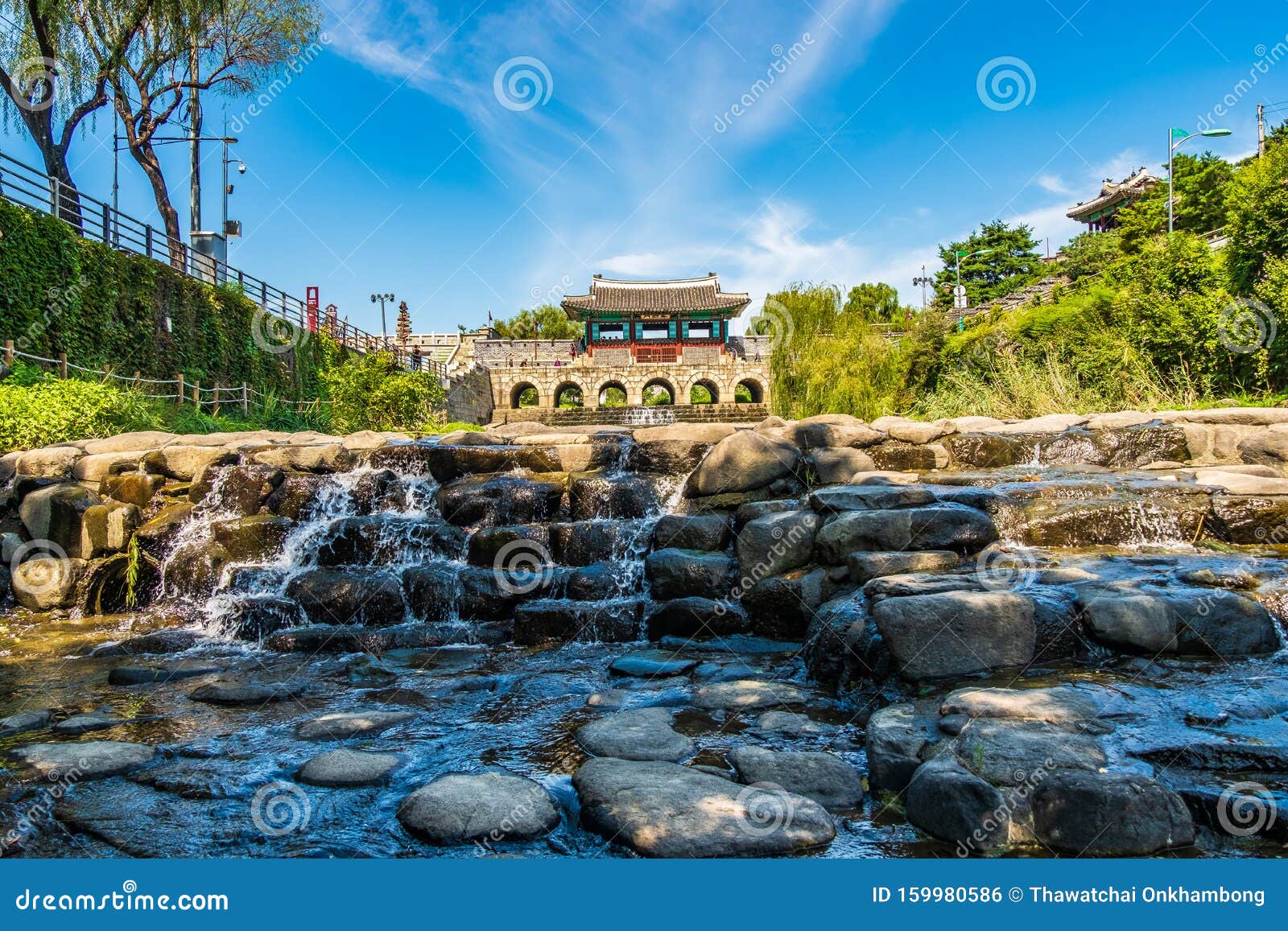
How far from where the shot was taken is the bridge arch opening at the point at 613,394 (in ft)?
111

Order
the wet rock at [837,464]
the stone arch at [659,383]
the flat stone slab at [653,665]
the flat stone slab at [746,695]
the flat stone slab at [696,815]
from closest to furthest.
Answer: the flat stone slab at [696,815], the flat stone slab at [746,695], the flat stone slab at [653,665], the wet rock at [837,464], the stone arch at [659,383]

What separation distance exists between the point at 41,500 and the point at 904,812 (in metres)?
9.03

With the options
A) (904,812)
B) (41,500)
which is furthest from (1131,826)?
(41,500)

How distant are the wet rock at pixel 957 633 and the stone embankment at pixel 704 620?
18mm

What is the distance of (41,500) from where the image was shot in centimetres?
818

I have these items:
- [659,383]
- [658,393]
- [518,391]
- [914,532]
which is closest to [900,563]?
[914,532]

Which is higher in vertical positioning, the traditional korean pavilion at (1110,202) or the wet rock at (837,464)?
the traditional korean pavilion at (1110,202)

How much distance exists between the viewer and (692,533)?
7020 millimetres

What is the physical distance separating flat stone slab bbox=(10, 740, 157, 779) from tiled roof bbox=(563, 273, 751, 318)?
3171 cm

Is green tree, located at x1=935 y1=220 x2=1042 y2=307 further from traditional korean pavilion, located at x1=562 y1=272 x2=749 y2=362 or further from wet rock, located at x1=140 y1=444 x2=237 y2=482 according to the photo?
wet rock, located at x1=140 y1=444 x2=237 y2=482

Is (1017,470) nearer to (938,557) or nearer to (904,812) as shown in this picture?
(938,557)

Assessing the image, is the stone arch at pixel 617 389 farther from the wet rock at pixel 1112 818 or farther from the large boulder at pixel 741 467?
the wet rock at pixel 1112 818

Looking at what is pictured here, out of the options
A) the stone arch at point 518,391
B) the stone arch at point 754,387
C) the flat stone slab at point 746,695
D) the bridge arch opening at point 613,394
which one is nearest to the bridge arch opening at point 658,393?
the bridge arch opening at point 613,394

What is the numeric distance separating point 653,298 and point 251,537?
1181 inches
